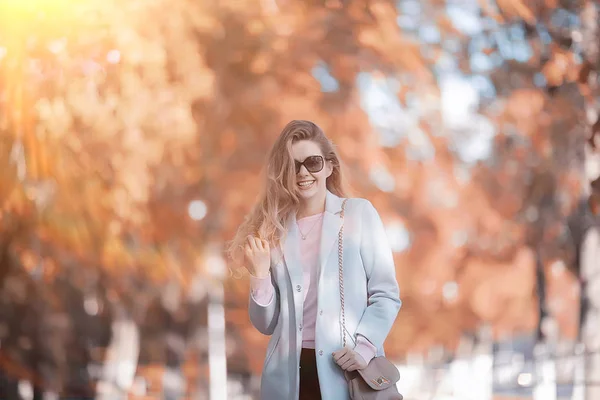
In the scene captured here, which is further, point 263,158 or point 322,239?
point 263,158

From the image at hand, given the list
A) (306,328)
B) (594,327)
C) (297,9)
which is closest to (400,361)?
(594,327)

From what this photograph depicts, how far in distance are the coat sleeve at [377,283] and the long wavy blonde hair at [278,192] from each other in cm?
19

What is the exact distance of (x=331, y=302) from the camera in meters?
1.83

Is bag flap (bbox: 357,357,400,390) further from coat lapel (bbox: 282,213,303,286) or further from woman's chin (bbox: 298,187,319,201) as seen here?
woman's chin (bbox: 298,187,319,201)

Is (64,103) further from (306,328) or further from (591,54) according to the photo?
(306,328)

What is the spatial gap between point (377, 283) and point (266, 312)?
0.27m

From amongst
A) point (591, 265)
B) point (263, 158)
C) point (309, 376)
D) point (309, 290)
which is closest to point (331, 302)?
point (309, 290)

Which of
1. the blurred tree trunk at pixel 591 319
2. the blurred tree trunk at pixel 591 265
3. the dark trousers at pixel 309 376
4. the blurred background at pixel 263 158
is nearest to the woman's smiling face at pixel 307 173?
the dark trousers at pixel 309 376

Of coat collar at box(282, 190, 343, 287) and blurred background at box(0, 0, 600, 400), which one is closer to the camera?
coat collar at box(282, 190, 343, 287)

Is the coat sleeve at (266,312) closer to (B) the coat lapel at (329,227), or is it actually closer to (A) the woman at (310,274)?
(A) the woman at (310,274)

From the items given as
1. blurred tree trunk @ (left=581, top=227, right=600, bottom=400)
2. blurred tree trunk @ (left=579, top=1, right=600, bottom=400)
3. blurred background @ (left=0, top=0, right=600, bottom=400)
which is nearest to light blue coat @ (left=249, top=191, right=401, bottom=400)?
blurred tree trunk @ (left=579, top=1, right=600, bottom=400)

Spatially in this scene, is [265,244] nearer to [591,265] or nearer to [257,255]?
[257,255]

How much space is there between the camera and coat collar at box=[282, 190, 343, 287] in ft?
6.15

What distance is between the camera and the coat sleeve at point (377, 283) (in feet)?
5.98
